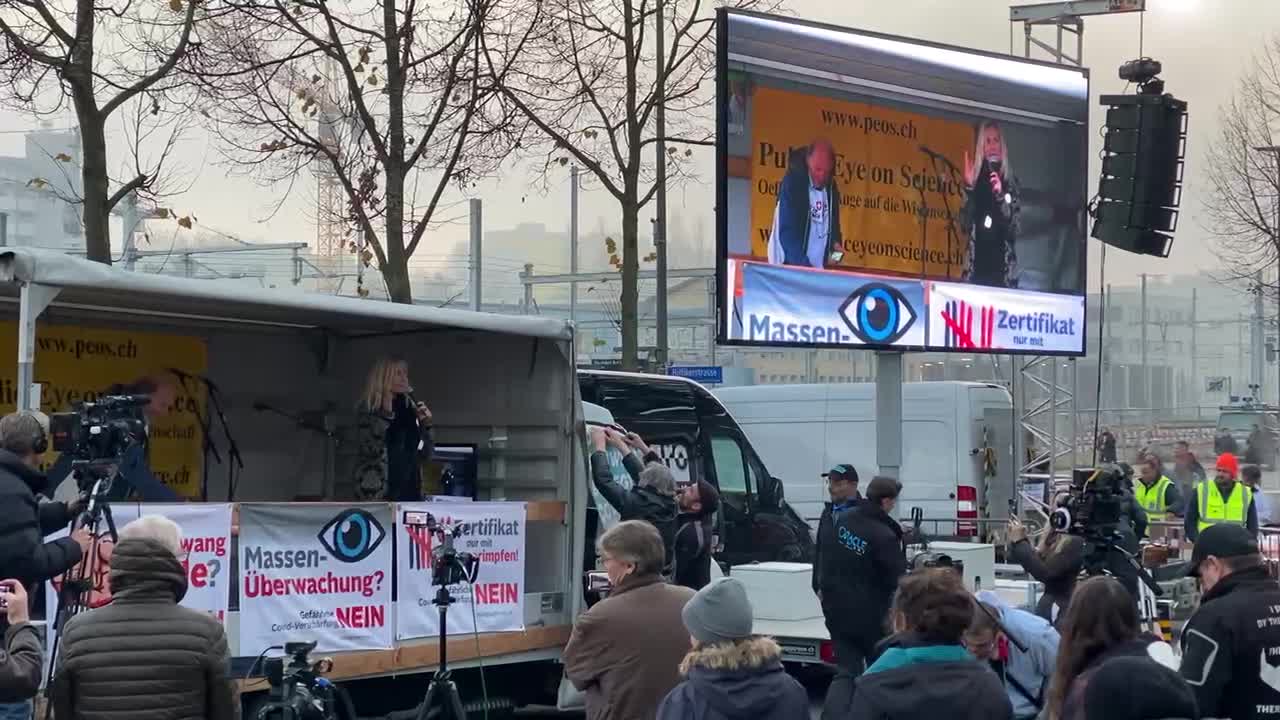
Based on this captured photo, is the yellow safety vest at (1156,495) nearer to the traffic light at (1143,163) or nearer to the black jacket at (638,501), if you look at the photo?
the traffic light at (1143,163)

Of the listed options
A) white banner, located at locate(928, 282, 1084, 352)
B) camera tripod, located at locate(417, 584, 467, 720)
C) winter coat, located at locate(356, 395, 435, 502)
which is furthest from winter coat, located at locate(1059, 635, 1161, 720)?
white banner, located at locate(928, 282, 1084, 352)

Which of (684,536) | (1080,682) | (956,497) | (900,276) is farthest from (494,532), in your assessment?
(956,497)

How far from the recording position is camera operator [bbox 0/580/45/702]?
193 inches

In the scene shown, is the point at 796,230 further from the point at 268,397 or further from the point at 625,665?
the point at 625,665

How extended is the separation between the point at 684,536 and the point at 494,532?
1.38 meters

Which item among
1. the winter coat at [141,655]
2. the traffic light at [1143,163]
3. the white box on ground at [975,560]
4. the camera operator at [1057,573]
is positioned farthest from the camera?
the traffic light at [1143,163]

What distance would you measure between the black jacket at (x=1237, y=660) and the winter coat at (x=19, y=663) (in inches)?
146

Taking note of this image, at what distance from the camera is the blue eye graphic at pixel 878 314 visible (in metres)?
14.8

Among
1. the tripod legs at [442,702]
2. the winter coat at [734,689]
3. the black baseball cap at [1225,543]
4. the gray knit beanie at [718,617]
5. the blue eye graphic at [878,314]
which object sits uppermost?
the blue eye graphic at [878,314]

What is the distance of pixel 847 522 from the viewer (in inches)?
370

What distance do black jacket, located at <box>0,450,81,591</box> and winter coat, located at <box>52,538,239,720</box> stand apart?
1.02 metres

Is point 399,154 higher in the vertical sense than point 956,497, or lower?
higher

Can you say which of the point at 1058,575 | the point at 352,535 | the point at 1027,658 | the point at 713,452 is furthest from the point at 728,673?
the point at 713,452

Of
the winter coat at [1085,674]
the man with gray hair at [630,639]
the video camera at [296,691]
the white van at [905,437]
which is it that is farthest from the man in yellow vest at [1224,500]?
the winter coat at [1085,674]
